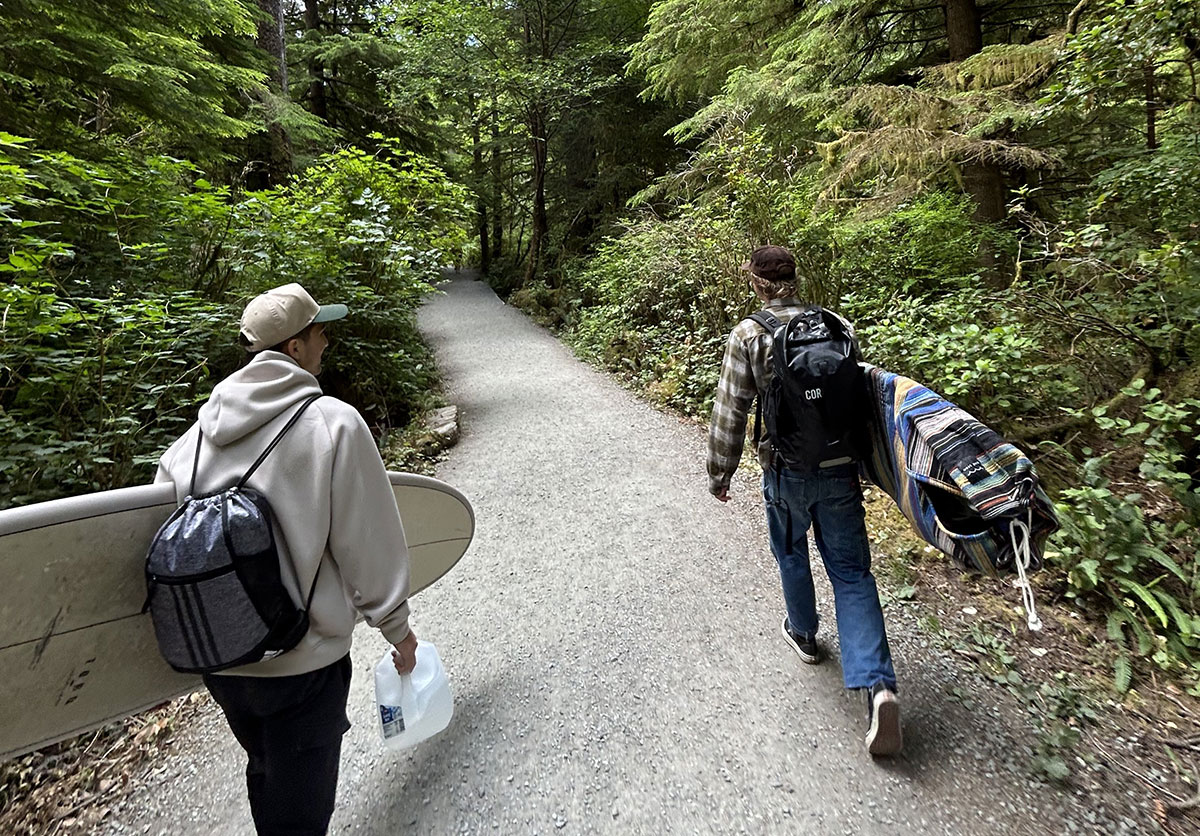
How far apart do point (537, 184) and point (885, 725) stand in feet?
51.4

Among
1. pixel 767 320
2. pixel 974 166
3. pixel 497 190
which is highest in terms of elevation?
pixel 497 190

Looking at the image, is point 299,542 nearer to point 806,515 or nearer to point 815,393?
point 815,393

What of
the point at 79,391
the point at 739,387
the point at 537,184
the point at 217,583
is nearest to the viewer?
the point at 217,583

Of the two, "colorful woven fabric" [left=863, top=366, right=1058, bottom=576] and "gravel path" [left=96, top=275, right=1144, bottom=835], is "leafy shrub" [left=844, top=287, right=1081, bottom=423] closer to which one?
"gravel path" [left=96, top=275, right=1144, bottom=835]

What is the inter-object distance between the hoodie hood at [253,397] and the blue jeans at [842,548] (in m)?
1.94

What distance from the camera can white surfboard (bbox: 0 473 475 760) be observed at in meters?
1.44

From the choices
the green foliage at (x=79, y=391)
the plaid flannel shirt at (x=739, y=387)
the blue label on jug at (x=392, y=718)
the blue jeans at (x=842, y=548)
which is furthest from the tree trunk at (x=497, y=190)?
the blue label on jug at (x=392, y=718)

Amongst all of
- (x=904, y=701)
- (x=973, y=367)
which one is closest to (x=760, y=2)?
(x=973, y=367)

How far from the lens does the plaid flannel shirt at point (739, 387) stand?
2.31 meters

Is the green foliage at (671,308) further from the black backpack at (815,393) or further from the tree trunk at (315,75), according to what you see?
the tree trunk at (315,75)

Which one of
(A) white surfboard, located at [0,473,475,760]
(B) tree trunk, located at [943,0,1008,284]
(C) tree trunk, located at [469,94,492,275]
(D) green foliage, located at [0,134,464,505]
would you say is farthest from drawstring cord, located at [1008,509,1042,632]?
(C) tree trunk, located at [469,94,492,275]

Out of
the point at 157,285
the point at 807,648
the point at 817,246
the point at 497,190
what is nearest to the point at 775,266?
the point at 807,648

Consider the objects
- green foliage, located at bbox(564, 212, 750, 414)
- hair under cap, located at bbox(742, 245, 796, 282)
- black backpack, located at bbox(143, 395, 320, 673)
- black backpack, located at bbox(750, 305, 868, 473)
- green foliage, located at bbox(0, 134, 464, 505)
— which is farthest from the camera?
green foliage, located at bbox(564, 212, 750, 414)

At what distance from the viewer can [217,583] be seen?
1262 mm
